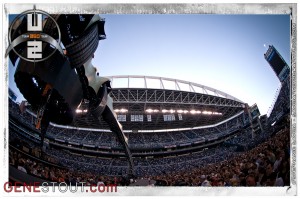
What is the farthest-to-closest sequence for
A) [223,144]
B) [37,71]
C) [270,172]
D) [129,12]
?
1. [223,144]
2. [129,12]
3. [37,71]
4. [270,172]

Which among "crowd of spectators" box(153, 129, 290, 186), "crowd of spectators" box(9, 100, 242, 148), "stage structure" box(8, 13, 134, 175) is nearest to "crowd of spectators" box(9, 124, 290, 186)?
"crowd of spectators" box(153, 129, 290, 186)

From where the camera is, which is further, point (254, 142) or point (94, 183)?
point (254, 142)

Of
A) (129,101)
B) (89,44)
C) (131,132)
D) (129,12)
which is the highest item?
(129,12)

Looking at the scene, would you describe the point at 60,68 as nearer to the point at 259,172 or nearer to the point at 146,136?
the point at 146,136

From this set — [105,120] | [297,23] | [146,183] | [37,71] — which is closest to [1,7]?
[37,71]

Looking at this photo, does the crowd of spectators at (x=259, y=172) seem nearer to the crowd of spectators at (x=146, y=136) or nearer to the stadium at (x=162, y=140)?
the stadium at (x=162, y=140)

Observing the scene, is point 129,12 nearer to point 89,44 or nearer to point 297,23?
point 89,44

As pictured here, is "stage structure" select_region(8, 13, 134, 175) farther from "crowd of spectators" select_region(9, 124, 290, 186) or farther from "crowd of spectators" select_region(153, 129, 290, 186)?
"crowd of spectators" select_region(153, 129, 290, 186)

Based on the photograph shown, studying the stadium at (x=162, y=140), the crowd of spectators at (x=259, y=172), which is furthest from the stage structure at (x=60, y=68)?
the crowd of spectators at (x=259, y=172)
